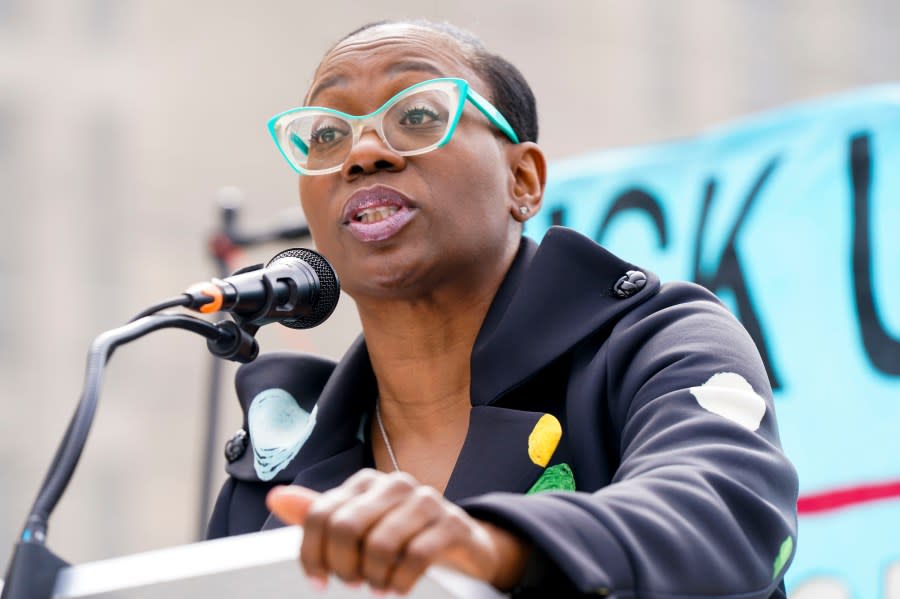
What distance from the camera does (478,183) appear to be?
253 cm

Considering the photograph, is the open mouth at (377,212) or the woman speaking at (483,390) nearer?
the woman speaking at (483,390)

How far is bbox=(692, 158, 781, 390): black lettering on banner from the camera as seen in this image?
331 centimetres

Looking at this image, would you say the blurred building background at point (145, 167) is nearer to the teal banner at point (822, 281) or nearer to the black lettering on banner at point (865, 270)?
the teal banner at point (822, 281)

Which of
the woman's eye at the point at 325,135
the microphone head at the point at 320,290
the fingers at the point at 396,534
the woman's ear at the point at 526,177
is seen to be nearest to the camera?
the fingers at the point at 396,534

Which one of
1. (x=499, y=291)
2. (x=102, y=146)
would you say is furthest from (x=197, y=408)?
(x=499, y=291)

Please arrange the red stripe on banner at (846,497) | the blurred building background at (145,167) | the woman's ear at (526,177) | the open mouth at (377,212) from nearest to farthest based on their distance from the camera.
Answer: the open mouth at (377,212)
the woman's ear at (526,177)
the red stripe on banner at (846,497)
the blurred building background at (145,167)

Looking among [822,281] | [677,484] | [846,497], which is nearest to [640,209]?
[822,281]

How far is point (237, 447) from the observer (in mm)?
2654

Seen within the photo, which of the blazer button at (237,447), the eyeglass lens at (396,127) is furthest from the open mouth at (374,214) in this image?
the blazer button at (237,447)

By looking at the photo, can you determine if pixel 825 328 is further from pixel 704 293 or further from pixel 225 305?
pixel 225 305

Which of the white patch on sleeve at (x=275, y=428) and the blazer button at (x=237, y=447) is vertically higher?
the white patch on sleeve at (x=275, y=428)

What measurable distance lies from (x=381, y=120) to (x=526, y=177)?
15.5 inches

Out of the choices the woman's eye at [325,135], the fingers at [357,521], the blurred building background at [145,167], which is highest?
the woman's eye at [325,135]

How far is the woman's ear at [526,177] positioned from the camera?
2711mm
